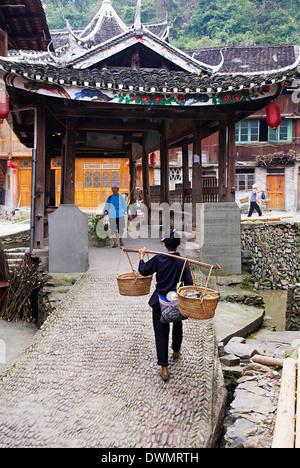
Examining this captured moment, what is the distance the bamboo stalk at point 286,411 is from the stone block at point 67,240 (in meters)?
4.92

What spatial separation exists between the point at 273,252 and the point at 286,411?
11532mm

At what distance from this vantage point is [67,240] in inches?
337

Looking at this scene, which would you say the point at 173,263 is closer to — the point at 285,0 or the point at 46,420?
the point at 46,420

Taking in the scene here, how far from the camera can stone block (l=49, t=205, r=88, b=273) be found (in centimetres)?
852

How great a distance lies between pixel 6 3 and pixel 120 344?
1030 cm

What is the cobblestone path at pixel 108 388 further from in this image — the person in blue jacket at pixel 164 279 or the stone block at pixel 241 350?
the stone block at pixel 241 350

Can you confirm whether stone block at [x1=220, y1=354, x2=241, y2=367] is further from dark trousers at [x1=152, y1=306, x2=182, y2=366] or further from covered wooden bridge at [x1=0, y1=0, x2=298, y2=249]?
covered wooden bridge at [x1=0, y1=0, x2=298, y2=249]

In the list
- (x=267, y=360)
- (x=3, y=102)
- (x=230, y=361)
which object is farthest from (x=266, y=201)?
(x=267, y=360)

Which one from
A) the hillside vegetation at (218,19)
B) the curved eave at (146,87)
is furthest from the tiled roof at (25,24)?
the hillside vegetation at (218,19)

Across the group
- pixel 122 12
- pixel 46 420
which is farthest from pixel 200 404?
pixel 122 12

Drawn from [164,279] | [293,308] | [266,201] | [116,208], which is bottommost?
[293,308]

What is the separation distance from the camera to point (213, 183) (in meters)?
10.9

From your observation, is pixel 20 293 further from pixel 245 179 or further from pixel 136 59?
pixel 245 179

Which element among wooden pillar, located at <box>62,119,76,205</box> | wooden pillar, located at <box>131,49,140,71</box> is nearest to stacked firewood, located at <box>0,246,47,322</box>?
wooden pillar, located at <box>62,119,76,205</box>
